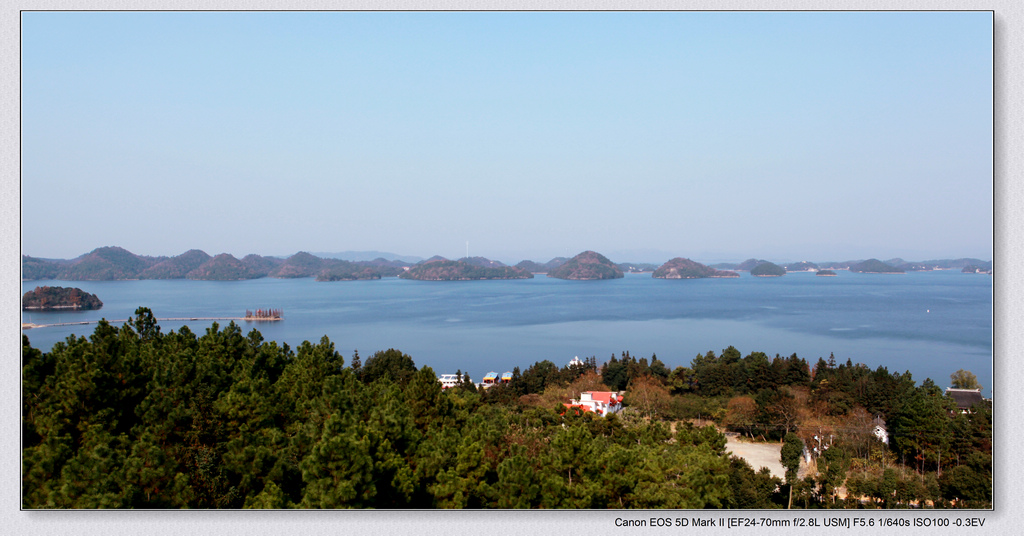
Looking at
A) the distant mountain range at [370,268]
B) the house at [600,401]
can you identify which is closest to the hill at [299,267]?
the distant mountain range at [370,268]

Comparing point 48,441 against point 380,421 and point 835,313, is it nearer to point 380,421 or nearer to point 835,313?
point 380,421

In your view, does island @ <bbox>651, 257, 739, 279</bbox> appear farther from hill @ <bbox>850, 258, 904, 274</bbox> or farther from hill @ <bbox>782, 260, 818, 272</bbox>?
hill @ <bbox>850, 258, 904, 274</bbox>

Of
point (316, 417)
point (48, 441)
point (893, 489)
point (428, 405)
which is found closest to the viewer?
point (48, 441)

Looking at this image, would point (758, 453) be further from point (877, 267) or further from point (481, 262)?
point (481, 262)

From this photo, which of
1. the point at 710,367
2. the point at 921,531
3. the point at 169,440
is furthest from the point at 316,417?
the point at 710,367

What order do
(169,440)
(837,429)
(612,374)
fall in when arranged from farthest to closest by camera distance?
(612,374) → (837,429) → (169,440)

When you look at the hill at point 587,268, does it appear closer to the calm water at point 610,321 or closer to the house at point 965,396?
the calm water at point 610,321

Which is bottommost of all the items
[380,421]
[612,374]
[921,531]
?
[612,374]
